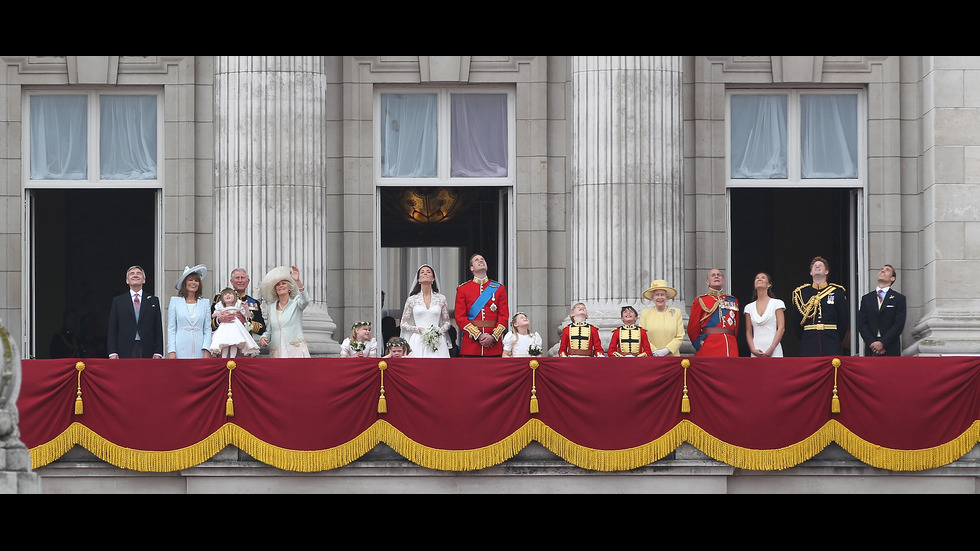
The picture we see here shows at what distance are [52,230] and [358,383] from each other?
33.7 feet

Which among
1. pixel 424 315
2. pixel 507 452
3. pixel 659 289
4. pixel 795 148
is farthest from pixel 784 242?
pixel 507 452

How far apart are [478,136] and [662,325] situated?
5888mm

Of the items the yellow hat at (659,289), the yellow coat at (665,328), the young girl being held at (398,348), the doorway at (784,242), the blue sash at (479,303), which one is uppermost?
the doorway at (784,242)

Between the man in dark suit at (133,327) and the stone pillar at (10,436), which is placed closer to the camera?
the stone pillar at (10,436)

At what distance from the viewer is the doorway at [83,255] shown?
1291 inches

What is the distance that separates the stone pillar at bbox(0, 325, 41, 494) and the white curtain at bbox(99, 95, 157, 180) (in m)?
11.7

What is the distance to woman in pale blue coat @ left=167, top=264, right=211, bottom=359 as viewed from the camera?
2712 cm

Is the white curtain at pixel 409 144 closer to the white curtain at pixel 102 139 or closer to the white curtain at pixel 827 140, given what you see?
the white curtain at pixel 102 139

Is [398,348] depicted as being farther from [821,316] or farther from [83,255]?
[83,255]

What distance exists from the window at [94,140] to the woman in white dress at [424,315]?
628 cm

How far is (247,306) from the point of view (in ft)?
89.8

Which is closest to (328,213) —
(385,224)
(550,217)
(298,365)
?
(385,224)

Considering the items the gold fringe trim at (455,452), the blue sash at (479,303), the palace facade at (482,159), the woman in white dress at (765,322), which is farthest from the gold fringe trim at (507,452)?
the palace facade at (482,159)

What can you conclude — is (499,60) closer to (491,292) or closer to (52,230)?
(491,292)
